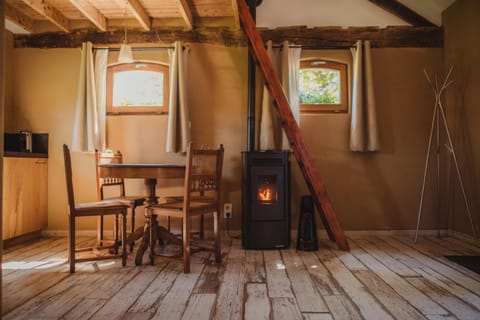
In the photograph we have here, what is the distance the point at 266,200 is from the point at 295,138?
2.17 ft

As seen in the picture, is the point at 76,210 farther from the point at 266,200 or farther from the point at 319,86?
the point at 319,86

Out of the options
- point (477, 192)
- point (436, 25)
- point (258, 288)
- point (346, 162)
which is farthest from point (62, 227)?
point (436, 25)

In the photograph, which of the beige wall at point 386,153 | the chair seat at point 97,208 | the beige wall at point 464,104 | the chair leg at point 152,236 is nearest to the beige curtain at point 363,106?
the beige wall at point 386,153

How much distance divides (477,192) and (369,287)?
208 cm

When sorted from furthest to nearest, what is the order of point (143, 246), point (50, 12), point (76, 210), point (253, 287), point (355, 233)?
1. point (355, 233)
2. point (50, 12)
3. point (143, 246)
4. point (76, 210)
5. point (253, 287)

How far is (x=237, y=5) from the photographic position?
3529 millimetres

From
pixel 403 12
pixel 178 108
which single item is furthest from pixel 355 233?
pixel 403 12

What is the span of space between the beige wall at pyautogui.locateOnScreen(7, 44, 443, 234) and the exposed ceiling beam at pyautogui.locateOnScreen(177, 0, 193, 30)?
9.4 inches

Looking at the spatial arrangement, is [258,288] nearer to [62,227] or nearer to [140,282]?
[140,282]

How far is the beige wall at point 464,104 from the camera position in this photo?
3533mm

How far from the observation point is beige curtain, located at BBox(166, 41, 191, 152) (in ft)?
12.2

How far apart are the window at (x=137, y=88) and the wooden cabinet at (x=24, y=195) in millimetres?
998

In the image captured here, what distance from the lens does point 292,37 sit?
3.97 m

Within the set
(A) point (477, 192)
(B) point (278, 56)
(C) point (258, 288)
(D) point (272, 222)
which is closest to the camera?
(C) point (258, 288)
